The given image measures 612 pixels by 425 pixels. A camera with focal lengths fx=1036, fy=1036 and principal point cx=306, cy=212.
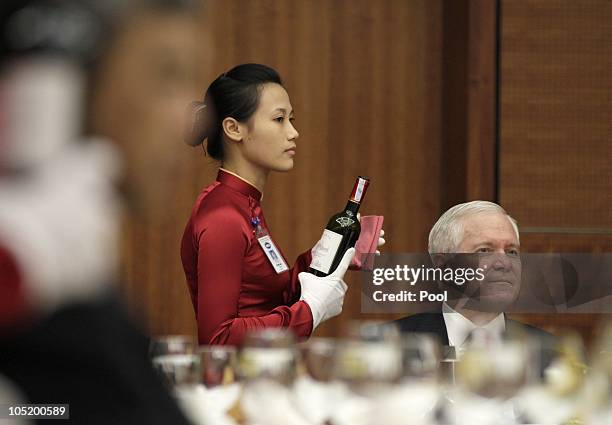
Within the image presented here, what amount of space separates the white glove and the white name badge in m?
0.04

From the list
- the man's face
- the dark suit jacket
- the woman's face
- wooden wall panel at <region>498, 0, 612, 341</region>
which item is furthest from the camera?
wooden wall panel at <region>498, 0, 612, 341</region>

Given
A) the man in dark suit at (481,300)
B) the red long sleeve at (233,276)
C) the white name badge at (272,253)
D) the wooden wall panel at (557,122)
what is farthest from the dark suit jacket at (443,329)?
the wooden wall panel at (557,122)

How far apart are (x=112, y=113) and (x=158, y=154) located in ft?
0.09

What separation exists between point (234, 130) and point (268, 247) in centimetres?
27

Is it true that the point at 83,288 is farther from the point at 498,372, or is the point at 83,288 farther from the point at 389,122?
the point at 389,122

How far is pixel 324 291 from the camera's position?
1.92 metres

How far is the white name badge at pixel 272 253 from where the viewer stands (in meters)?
1.94

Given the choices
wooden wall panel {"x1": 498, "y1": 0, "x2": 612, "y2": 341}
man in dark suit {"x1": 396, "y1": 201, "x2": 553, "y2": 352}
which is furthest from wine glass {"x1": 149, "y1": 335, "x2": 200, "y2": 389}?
wooden wall panel {"x1": 498, "y1": 0, "x2": 612, "y2": 341}

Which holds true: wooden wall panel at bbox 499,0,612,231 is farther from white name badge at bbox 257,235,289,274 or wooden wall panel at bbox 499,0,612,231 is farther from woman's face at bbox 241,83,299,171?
white name badge at bbox 257,235,289,274

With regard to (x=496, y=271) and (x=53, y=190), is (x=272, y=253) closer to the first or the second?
(x=496, y=271)

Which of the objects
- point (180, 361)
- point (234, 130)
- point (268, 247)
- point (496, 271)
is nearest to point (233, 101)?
point (234, 130)

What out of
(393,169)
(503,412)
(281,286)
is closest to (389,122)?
(393,169)

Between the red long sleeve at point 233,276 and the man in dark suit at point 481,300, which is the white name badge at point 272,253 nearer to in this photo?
the red long sleeve at point 233,276

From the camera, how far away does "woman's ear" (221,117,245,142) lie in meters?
2.06
